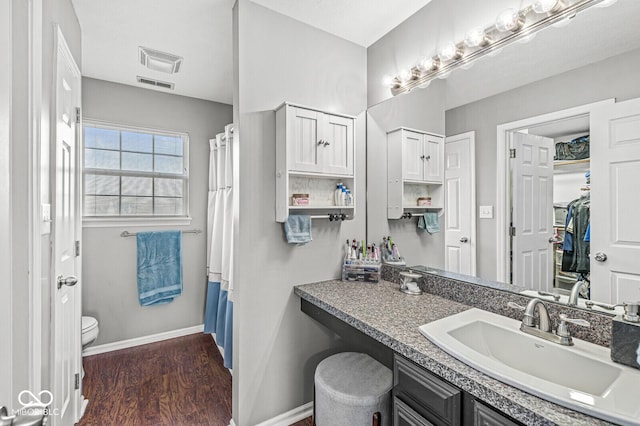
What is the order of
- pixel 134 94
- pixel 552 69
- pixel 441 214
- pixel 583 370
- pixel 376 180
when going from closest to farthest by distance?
pixel 583 370 → pixel 552 69 → pixel 441 214 → pixel 376 180 → pixel 134 94

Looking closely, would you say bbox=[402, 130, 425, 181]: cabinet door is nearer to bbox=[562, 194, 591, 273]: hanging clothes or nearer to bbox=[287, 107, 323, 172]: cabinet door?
bbox=[287, 107, 323, 172]: cabinet door

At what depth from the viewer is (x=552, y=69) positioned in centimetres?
120

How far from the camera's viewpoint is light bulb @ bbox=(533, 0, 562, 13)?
46.9 inches

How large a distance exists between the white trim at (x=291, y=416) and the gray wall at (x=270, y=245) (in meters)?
0.03

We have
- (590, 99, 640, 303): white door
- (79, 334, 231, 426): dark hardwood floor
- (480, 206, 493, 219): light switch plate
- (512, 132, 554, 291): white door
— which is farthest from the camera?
(79, 334, 231, 426): dark hardwood floor

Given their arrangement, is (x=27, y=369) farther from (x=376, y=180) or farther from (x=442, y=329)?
(x=376, y=180)

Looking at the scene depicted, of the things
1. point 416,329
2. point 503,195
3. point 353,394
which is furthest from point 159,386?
point 503,195

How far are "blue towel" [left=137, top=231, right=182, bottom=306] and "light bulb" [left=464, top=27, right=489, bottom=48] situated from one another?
2.88 meters

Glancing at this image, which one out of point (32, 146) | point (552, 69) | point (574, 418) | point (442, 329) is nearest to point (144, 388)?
point (32, 146)

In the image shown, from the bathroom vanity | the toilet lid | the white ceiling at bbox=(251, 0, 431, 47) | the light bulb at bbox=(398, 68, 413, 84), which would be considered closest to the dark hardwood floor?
the toilet lid

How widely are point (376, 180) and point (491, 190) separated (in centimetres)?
81

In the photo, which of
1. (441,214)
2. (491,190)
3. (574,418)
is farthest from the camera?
(441,214)

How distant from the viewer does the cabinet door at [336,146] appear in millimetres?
1805

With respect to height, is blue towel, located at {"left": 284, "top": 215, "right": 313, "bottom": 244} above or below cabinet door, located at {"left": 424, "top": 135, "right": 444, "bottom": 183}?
below
